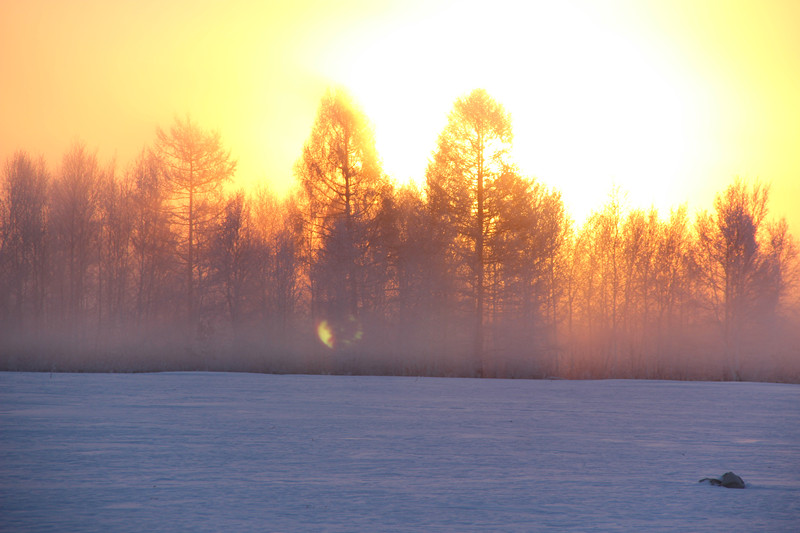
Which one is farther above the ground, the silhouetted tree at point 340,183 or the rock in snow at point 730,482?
the silhouetted tree at point 340,183

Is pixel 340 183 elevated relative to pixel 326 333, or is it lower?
elevated

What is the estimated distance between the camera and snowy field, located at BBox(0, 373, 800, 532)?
18.0ft

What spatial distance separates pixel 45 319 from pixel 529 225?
102 ft

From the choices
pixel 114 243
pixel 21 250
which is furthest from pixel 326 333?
pixel 21 250

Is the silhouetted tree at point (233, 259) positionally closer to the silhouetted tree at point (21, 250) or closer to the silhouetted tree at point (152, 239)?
the silhouetted tree at point (152, 239)

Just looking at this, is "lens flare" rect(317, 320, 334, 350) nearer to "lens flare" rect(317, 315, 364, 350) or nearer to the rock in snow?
"lens flare" rect(317, 315, 364, 350)

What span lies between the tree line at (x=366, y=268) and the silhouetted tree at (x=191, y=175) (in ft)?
0.37

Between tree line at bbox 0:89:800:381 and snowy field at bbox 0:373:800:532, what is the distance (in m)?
11.9

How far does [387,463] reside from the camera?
7.74m

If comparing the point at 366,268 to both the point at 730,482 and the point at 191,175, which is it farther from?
the point at 730,482

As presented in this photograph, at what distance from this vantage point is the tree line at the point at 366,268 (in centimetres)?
2878

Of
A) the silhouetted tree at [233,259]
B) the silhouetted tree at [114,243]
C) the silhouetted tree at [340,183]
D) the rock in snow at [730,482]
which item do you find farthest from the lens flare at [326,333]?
the rock in snow at [730,482]

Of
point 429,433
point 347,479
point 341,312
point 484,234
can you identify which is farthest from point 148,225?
point 347,479

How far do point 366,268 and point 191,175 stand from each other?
36.1ft
